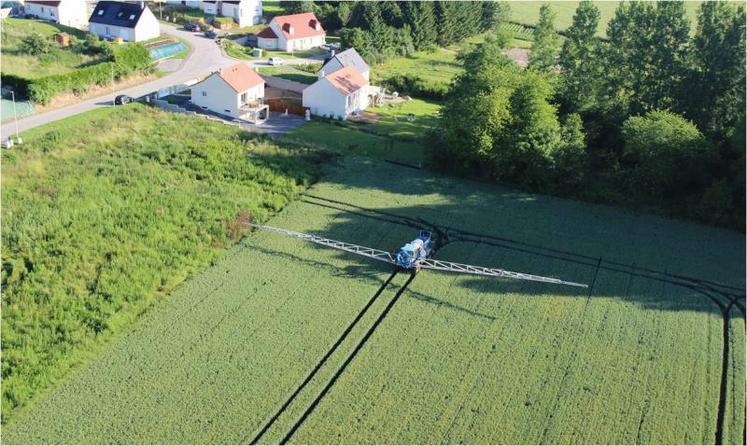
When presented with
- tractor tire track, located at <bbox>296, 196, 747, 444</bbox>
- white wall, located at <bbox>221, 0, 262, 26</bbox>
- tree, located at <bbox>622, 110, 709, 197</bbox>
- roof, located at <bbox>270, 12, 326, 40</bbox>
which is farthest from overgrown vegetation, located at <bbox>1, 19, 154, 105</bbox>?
tree, located at <bbox>622, 110, 709, 197</bbox>

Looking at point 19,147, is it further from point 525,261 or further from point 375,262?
point 525,261

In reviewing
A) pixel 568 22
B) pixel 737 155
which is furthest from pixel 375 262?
pixel 568 22

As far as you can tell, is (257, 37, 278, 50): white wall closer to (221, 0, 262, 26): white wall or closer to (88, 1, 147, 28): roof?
(221, 0, 262, 26): white wall

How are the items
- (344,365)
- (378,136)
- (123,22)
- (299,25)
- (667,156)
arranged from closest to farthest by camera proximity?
(344,365) < (667,156) < (378,136) < (123,22) < (299,25)

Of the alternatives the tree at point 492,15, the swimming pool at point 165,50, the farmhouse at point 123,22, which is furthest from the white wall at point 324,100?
the tree at point 492,15

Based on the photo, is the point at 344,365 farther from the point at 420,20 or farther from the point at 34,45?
the point at 420,20

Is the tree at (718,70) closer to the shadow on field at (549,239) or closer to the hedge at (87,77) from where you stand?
the shadow on field at (549,239)

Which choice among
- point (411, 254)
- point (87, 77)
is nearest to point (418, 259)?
point (411, 254)
